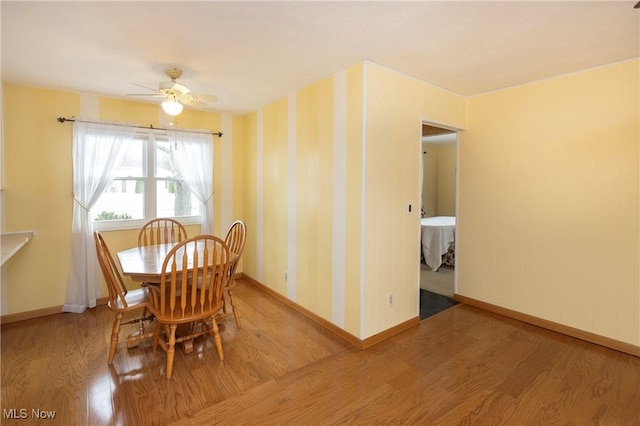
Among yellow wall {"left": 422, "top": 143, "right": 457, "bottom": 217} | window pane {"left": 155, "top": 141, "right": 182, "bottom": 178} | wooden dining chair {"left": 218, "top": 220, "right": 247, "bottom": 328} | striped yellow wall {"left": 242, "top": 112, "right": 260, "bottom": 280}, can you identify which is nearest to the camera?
wooden dining chair {"left": 218, "top": 220, "right": 247, "bottom": 328}

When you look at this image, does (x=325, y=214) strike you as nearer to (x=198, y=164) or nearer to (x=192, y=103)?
(x=192, y=103)

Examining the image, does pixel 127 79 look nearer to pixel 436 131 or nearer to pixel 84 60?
pixel 84 60

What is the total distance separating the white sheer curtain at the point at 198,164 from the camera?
158 inches

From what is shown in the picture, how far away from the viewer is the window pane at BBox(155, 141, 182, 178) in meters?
3.96

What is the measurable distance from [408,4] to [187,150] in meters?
3.21

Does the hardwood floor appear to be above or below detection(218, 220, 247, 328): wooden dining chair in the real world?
below

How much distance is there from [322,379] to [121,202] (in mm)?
3144

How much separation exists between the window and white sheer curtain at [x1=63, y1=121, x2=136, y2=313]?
139 millimetres

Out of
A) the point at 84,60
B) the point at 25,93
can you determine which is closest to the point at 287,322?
the point at 84,60

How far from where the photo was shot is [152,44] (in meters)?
2.26

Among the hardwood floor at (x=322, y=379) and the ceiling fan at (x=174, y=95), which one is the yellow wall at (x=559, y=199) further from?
the ceiling fan at (x=174, y=95)

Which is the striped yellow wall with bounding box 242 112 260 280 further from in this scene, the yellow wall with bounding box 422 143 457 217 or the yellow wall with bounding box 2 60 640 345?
the yellow wall with bounding box 422 143 457 217

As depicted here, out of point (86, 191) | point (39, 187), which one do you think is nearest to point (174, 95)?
point (86, 191)

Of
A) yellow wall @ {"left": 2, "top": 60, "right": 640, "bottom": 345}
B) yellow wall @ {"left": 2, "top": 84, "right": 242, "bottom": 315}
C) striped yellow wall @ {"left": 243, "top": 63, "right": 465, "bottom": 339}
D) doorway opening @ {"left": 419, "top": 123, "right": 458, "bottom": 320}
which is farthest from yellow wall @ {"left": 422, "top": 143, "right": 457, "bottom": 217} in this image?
yellow wall @ {"left": 2, "top": 84, "right": 242, "bottom": 315}
